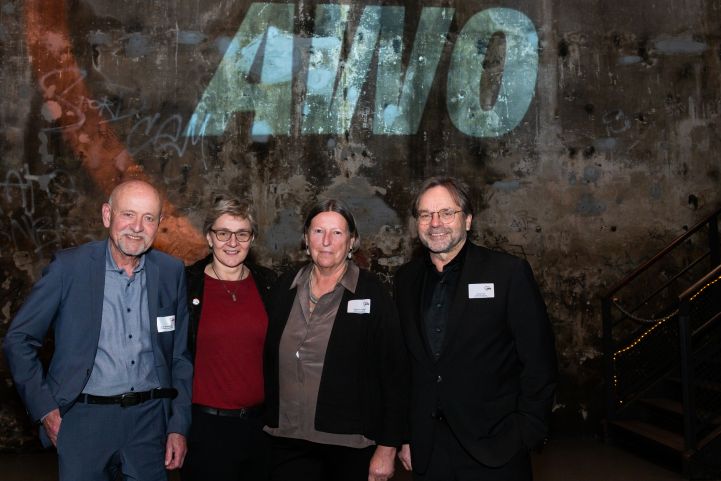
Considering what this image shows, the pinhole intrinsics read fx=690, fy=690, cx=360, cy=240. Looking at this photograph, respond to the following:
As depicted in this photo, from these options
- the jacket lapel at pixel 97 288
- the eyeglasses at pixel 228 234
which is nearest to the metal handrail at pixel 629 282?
the eyeglasses at pixel 228 234

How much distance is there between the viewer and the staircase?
5203mm

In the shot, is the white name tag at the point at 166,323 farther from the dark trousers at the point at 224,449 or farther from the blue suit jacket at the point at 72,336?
the dark trousers at the point at 224,449

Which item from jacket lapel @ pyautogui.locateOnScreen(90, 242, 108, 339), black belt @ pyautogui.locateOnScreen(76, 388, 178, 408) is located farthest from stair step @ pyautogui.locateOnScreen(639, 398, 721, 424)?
jacket lapel @ pyautogui.locateOnScreen(90, 242, 108, 339)

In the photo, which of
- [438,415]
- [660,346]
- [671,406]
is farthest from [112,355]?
[660,346]

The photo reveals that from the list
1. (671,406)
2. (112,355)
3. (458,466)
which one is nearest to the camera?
(458,466)

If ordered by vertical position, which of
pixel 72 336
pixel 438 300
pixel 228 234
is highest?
pixel 228 234

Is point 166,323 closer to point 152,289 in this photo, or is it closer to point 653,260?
point 152,289

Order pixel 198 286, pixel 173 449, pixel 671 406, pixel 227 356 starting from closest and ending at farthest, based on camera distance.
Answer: pixel 173 449 → pixel 227 356 → pixel 198 286 → pixel 671 406

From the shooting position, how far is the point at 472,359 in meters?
2.36

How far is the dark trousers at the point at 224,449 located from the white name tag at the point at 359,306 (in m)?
0.57

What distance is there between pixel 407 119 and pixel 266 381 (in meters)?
3.75

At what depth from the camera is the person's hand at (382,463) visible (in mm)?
2510

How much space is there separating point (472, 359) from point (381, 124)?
3.86 m

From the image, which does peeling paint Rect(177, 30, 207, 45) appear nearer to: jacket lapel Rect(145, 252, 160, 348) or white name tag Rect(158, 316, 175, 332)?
jacket lapel Rect(145, 252, 160, 348)
